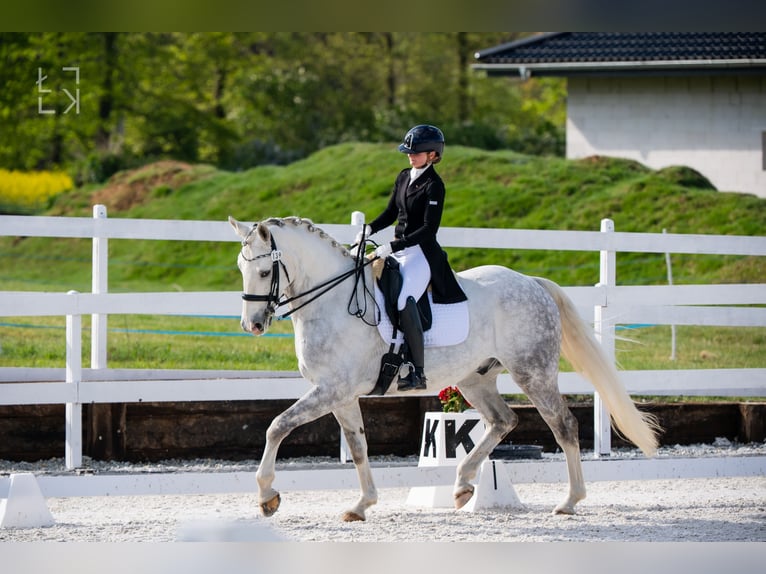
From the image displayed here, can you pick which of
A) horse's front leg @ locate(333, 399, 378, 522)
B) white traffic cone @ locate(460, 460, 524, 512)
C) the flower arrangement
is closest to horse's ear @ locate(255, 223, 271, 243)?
horse's front leg @ locate(333, 399, 378, 522)

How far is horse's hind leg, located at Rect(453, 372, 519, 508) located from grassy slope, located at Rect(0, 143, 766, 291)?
805 cm

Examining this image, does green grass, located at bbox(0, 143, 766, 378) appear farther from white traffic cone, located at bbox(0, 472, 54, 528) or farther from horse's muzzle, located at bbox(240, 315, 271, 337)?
horse's muzzle, located at bbox(240, 315, 271, 337)

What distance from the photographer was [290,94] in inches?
1088

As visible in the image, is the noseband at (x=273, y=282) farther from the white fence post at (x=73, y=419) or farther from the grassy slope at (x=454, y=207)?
the grassy slope at (x=454, y=207)

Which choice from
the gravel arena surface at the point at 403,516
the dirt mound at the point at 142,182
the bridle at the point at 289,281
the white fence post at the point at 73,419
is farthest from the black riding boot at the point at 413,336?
the dirt mound at the point at 142,182

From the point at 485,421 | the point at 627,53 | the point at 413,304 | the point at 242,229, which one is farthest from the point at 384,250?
the point at 627,53

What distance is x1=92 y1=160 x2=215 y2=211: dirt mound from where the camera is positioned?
19734 mm

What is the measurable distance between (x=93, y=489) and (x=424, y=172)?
268 cm

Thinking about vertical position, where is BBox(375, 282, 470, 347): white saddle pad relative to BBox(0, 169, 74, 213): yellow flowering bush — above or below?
below

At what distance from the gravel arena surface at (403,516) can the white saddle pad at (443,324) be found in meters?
0.98

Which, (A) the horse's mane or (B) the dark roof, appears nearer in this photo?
(A) the horse's mane

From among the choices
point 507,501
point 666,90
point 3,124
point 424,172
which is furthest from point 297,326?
point 3,124

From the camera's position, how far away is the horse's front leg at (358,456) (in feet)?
22.7

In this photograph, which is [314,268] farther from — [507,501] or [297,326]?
[507,501]
